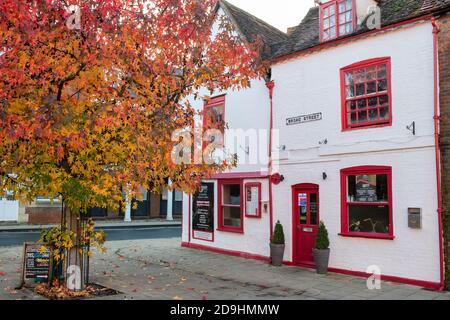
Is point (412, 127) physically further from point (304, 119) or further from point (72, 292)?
point (72, 292)

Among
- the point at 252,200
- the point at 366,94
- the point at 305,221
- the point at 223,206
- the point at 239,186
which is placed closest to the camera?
the point at 366,94

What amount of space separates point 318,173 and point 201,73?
4.71m

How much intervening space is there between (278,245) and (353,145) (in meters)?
3.73

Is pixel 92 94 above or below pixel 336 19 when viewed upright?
below

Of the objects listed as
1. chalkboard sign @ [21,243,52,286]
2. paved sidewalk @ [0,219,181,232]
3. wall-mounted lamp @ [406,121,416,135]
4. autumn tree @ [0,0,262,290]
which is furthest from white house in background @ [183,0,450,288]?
paved sidewalk @ [0,219,181,232]

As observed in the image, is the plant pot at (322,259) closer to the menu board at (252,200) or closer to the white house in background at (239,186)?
the white house in background at (239,186)

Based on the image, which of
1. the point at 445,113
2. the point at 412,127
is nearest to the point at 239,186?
the point at 412,127

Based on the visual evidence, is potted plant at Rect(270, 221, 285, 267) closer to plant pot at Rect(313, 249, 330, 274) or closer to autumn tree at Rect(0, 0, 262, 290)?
plant pot at Rect(313, 249, 330, 274)

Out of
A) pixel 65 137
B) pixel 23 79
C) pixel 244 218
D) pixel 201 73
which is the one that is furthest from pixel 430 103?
pixel 23 79

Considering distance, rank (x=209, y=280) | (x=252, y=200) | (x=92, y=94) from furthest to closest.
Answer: (x=252, y=200) < (x=209, y=280) < (x=92, y=94)

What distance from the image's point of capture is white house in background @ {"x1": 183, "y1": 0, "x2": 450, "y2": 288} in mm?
10242

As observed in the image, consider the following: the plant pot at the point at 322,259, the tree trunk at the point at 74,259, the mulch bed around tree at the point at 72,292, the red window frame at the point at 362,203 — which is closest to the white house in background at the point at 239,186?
the plant pot at the point at 322,259

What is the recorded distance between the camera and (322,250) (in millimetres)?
11492

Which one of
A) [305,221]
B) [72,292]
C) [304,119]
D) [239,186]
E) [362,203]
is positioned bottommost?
[72,292]
